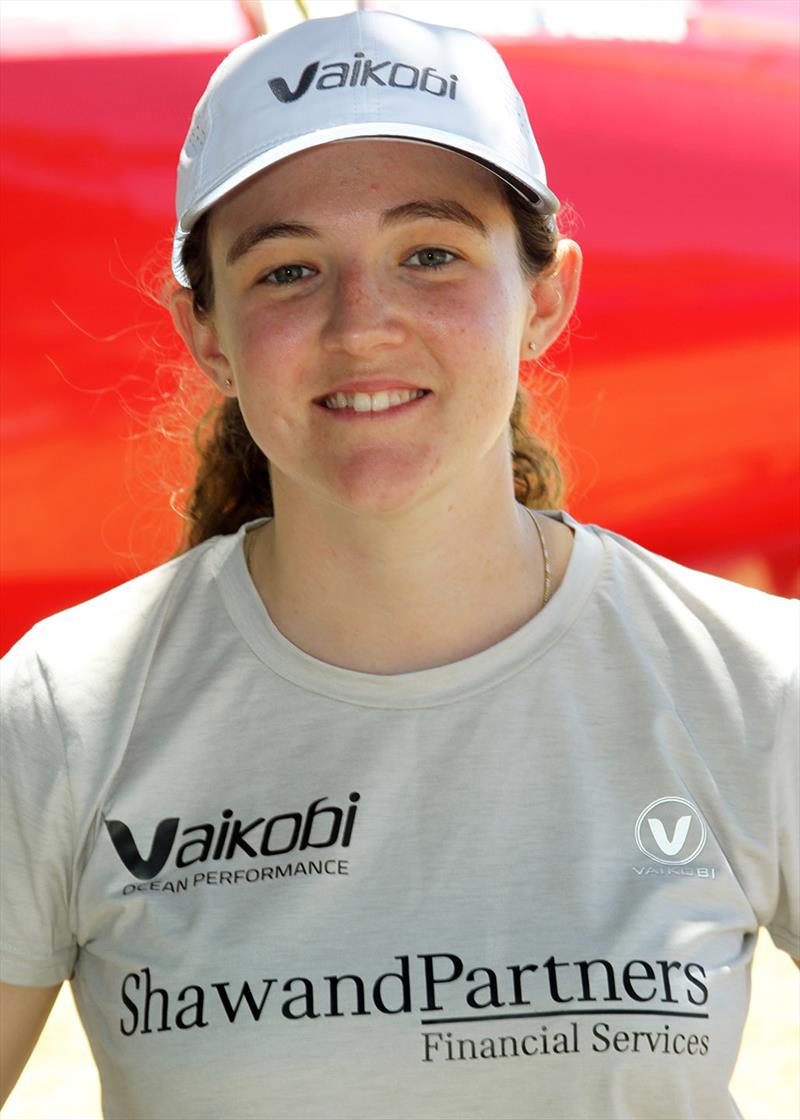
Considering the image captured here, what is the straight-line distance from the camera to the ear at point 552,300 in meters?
1.58

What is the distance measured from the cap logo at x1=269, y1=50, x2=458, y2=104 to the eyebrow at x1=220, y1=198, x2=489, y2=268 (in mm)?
100

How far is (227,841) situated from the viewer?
143cm

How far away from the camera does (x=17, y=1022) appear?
151cm

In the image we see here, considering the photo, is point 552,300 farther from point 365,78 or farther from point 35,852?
point 35,852

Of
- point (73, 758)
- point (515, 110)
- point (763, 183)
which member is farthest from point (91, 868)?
point (763, 183)

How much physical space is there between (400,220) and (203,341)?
0.99 feet

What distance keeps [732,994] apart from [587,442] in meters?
1.75

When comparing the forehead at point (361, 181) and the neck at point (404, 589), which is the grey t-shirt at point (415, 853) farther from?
the forehead at point (361, 181)

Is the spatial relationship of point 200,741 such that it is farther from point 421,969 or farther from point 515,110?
point 515,110

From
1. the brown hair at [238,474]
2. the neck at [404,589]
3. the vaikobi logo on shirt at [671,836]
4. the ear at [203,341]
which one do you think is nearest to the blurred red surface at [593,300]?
the brown hair at [238,474]

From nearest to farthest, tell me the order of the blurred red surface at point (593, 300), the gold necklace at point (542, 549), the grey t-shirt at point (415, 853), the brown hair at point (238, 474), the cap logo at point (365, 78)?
the grey t-shirt at point (415, 853)
the cap logo at point (365, 78)
the gold necklace at point (542, 549)
the brown hair at point (238, 474)
the blurred red surface at point (593, 300)

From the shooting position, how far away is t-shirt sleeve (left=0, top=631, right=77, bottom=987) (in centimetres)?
145

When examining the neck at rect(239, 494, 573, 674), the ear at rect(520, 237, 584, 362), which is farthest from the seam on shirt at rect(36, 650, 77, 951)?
the ear at rect(520, 237, 584, 362)

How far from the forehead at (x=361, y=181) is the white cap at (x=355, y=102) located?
17 millimetres
